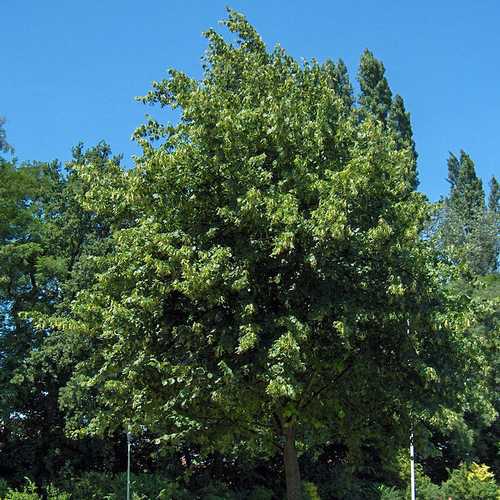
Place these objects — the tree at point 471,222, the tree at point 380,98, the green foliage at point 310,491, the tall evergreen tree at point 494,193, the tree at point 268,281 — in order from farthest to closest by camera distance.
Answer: the tall evergreen tree at point 494,193, the tree at point 471,222, the tree at point 380,98, the green foliage at point 310,491, the tree at point 268,281

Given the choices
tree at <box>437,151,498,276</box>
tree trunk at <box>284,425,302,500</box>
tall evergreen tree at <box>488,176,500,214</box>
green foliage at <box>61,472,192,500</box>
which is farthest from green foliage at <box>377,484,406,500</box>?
tall evergreen tree at <box>488,176,500,214</box>

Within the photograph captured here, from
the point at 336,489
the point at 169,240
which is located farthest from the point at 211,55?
the point at 336,489

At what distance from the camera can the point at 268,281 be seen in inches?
438

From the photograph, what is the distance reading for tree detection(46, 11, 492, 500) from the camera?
1016cm

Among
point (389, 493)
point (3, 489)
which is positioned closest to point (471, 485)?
point (389, 493)

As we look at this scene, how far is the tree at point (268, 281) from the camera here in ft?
33.3

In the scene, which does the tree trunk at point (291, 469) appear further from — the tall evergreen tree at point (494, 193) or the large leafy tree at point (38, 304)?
the tall evergreen tree at point (494, 193)

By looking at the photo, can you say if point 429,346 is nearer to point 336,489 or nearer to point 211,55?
point 211,55

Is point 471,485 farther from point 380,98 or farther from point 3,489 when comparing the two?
point 380,98

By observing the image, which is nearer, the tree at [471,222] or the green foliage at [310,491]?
the green foliage at [310,491]

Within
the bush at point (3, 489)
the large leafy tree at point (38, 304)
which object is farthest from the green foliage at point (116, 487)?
the bush at point (3, 489)

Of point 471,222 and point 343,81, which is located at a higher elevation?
point 343,81

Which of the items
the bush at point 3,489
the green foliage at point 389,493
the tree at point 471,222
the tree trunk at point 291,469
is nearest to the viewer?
the tree trunk at point 291,469

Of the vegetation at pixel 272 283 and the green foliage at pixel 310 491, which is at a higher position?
the vegetation at pixel 272 283
